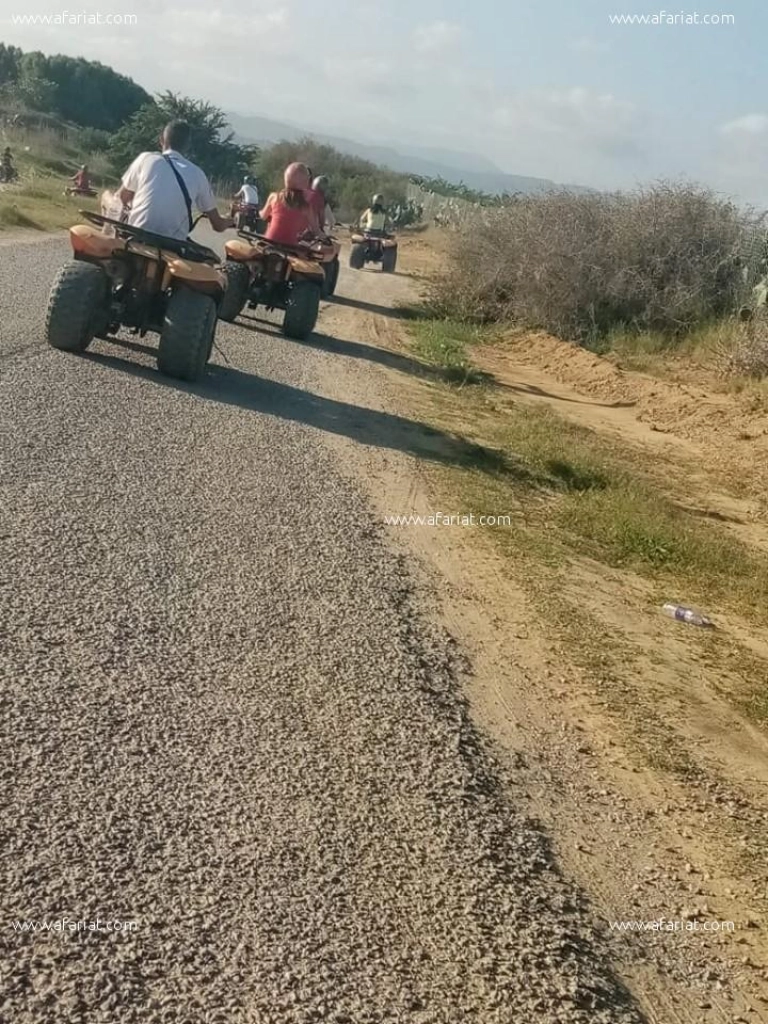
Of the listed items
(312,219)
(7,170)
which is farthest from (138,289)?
(7,170)

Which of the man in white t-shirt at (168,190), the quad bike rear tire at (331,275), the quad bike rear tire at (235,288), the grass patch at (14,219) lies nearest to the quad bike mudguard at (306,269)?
the quad bike rear tire at (235,288)

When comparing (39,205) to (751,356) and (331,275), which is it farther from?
(751,356)

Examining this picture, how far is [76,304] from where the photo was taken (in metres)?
9.02

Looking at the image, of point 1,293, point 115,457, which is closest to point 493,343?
point 1,293

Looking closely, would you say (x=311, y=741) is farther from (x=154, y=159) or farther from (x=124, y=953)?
(x=154, y=159)

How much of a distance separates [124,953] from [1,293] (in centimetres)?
1065

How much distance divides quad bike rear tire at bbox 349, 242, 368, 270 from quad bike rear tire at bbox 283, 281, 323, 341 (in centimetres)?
1452

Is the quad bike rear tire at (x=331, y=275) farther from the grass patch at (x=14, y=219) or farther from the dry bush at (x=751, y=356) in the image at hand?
the dry bush at (x=751, y=356)

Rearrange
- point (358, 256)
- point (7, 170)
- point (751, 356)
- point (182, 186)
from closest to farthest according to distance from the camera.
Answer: point (182, 186), point (751, 356), point (358, 256), point (7, 170)

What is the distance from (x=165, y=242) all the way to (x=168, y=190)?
0.45 metres

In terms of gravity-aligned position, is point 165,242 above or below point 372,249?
above

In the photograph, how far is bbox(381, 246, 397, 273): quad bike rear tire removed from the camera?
91.7 feet

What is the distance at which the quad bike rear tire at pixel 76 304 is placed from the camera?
8.98 metres

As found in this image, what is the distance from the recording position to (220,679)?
4.30 m
